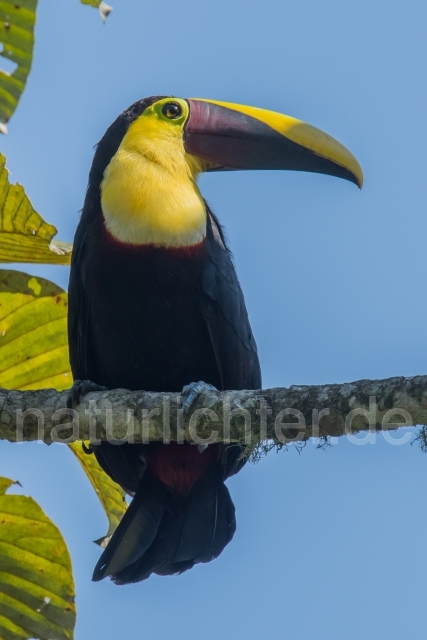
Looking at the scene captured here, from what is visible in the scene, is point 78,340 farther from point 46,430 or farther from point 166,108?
point 166,108

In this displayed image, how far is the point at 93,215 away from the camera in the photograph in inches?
170

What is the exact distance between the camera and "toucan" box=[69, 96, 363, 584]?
4.07 m

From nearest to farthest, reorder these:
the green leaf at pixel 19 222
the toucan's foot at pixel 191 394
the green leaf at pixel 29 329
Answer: the toucan's foot at pixel 191 394, the green leaf at pixel 19 222, the green leaf at pixel 29 329

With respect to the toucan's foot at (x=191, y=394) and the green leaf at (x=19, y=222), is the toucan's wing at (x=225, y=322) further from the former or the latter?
the green leaf at (x=19, y=222)

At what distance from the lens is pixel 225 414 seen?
323 centimetres

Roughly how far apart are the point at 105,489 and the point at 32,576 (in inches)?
21.9

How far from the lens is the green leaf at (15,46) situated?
3.39m

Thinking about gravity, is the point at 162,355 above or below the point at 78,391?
above

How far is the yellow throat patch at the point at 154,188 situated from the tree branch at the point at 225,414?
0.84 m

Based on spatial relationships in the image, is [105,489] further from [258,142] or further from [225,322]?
[258,142]

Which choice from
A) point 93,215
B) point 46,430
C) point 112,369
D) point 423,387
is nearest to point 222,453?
point 112,369

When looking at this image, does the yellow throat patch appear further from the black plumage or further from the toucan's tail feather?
the toucan's tail feather

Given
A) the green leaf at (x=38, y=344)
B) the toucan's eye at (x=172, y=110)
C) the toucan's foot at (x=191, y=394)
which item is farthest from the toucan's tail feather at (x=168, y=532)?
the toucan's eye at (x=172, y=110)

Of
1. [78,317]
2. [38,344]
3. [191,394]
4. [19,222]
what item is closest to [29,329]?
[38,344]
